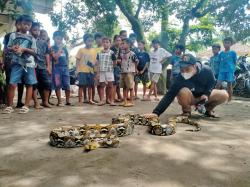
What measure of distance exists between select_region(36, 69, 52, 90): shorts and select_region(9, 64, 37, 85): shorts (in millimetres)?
496

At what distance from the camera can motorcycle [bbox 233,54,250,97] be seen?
13258mm

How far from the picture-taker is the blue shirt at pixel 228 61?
1004 centimetres

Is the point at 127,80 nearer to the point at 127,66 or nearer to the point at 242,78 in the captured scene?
the point at 127,66

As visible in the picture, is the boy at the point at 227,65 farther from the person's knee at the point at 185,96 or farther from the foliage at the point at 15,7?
the foliage at the point at 15,7

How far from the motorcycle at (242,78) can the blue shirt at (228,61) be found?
3418mm

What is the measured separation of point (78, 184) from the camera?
2955 millimetres

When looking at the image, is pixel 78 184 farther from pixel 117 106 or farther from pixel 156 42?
pixel 156 42

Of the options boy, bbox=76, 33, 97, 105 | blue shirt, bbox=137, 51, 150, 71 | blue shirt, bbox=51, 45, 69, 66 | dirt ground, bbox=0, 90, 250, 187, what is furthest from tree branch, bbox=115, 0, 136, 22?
dirt ground, bbox=0, 90, 250, 187

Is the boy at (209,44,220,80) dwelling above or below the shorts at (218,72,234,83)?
above

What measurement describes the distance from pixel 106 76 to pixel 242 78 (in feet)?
23.9

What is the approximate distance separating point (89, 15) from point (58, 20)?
6.94ft

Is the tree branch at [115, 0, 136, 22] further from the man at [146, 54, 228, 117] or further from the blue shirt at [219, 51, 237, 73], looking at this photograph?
the man at [146, 54, 228, 117]

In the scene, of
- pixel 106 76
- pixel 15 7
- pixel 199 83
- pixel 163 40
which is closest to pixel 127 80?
pixel 106 76

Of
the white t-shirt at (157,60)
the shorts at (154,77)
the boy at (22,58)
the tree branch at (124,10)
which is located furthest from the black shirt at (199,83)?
the tree branch at (124,10)
